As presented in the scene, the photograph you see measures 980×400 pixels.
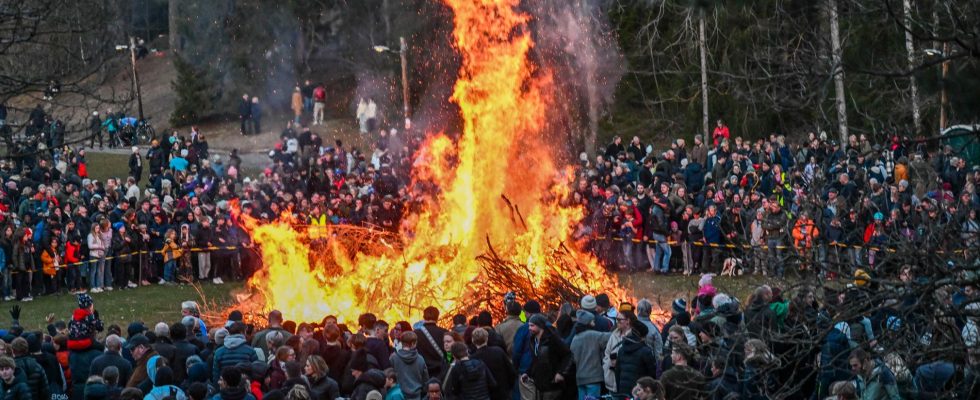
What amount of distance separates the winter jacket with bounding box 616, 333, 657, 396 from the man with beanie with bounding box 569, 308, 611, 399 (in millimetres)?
769

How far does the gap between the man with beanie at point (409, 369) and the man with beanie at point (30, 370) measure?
3436 mm

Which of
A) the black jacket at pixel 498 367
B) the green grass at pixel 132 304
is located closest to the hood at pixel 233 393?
the black jacket at pixel 498 367

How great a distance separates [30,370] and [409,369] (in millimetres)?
3714

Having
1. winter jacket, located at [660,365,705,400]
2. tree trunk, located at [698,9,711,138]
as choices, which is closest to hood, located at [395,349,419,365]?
winter jacket, located at [660,365,705,400]

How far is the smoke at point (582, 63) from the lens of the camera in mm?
37406

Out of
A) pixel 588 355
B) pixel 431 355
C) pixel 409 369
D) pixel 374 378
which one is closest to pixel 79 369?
pixel 409 369

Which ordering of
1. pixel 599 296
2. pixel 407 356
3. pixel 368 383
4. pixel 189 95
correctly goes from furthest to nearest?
pixel 189 95
pixel 599 296
pixel 407 356
pixel 368 383

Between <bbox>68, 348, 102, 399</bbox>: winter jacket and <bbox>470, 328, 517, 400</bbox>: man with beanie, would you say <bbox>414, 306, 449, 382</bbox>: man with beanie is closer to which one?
<bbox>470, 328, 517, 400</bbox>: man with beanie

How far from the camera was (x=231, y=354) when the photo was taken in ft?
47.9

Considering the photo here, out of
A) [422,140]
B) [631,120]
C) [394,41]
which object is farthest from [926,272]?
[394,41]

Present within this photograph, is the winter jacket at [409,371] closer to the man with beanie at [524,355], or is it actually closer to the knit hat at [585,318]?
the man with beanie at [524,355]

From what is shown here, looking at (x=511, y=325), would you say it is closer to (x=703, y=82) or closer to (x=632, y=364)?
(x=632, y=364)

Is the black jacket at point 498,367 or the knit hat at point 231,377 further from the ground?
the knit hat at point 231,377

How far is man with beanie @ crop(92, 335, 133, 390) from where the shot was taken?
14.5m
